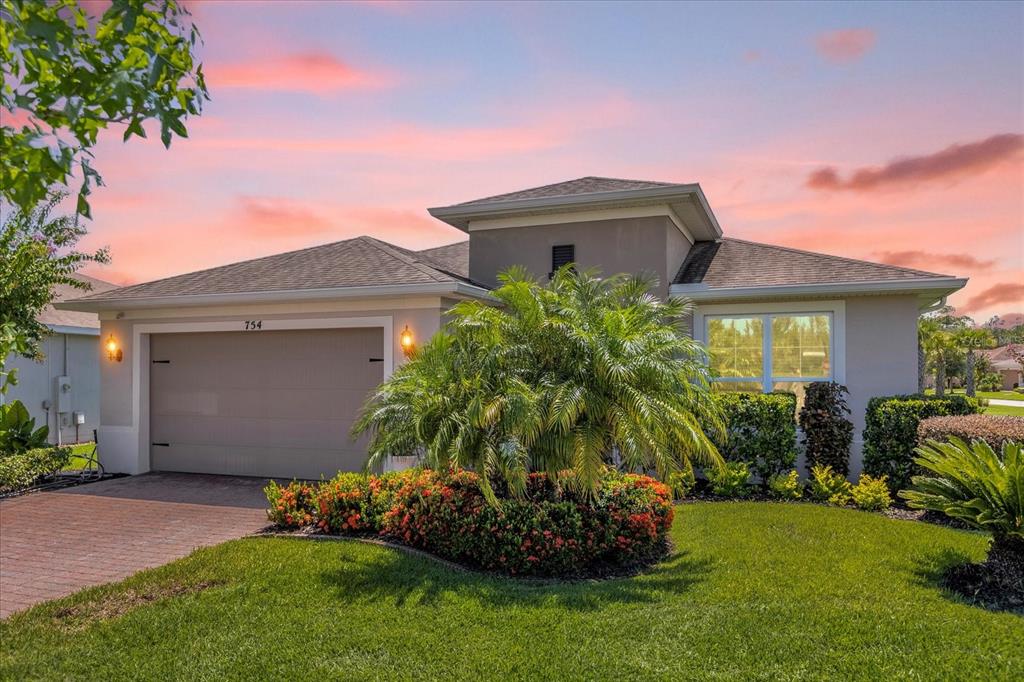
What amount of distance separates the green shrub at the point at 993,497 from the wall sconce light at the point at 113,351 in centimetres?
1299

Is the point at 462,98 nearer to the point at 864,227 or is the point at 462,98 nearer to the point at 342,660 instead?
the point at 342,660

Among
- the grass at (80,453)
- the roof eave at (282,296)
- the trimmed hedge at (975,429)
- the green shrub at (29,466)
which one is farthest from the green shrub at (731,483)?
the grass at (80,453)

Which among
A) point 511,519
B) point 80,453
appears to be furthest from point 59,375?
point 511,519

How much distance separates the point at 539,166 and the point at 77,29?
12.1 m

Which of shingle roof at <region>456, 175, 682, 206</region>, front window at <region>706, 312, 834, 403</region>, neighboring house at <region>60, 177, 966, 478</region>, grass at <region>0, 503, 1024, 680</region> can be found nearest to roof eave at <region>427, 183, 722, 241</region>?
neighboring house at <region>60, 177, 966, 478</region>

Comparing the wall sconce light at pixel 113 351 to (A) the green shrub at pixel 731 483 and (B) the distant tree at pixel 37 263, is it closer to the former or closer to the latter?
(B) the distant tree at pixel 37 263

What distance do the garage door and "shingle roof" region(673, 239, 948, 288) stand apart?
20.5 ft

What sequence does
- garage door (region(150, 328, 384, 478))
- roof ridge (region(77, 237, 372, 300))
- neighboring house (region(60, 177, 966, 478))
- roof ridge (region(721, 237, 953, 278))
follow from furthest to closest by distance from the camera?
roof ridge (region(77, 237, 372, 300)), garage door (region(150, 328, 384, 478)), neighboring house (region(60, 177, 966, 478)), roof ridge (region(721, 237, 953, 278))

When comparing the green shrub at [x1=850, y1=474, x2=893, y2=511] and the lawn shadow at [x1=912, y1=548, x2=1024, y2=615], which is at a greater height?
the green shrub at [x1=850, y1=474, x2=893, y2=511]

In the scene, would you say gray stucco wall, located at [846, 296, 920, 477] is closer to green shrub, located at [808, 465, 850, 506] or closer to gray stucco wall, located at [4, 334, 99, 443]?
green shrub, located at [808, 465, 850, 506]

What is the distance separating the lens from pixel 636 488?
7.37m

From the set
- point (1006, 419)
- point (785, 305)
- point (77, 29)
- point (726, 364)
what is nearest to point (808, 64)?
point (785, 305)

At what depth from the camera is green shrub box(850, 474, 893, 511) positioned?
857 cm

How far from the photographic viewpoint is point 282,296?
10492 mm
